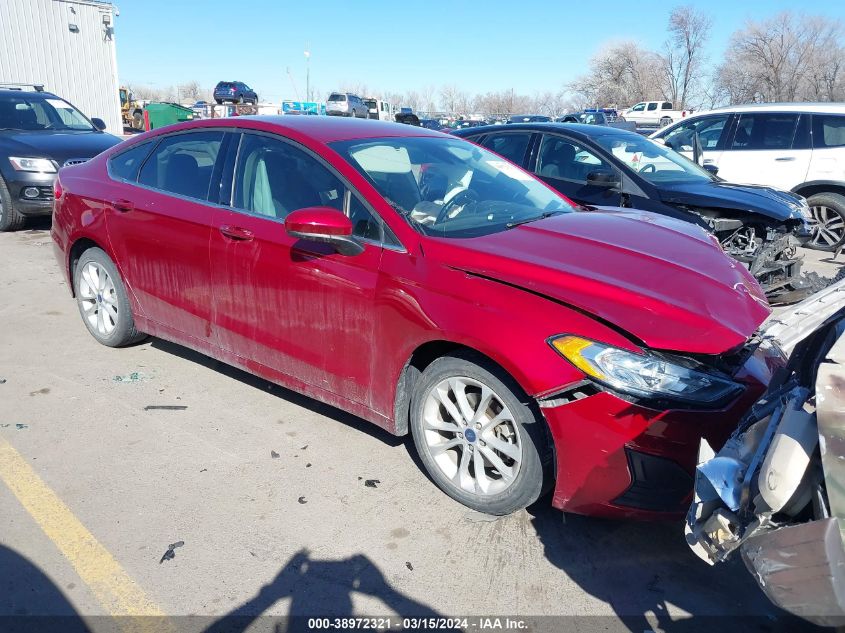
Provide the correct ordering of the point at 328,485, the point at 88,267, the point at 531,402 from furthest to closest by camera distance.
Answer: the point at 88,267 < the point at 328,485 < the point at 531,402

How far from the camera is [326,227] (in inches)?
123

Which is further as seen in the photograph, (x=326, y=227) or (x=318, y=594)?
(x=326, y=227)

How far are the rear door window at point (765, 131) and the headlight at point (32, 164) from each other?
937cm

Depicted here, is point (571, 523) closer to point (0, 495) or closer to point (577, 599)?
point (577, 599)

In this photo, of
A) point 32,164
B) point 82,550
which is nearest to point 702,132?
point 32,164

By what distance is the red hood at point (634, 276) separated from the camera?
2.60 metres

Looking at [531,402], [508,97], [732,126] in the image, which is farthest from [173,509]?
[508,97]

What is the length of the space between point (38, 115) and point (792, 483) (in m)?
11.3

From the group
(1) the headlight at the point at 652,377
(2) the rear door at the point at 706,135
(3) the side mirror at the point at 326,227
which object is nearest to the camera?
(1) the headlight at the point at 652,377

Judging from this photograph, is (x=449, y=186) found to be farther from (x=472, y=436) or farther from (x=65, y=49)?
(x=65, y=49)

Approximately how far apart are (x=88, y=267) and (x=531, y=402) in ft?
12.0

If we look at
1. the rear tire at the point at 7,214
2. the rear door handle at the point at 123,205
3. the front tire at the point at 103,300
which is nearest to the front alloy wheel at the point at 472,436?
the rear door handle at the point at 123,205

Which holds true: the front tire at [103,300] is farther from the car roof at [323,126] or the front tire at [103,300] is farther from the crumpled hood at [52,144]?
the crumpled hood at [52,144]

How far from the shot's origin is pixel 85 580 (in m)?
2.62
